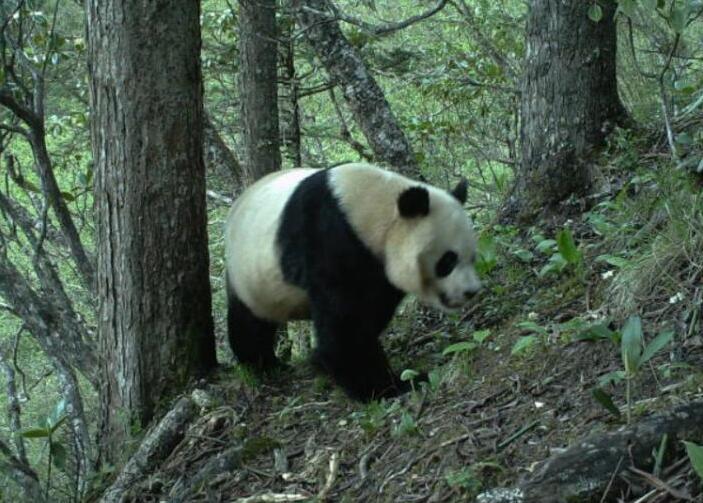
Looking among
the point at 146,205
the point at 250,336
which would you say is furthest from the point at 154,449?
the point at 146,205

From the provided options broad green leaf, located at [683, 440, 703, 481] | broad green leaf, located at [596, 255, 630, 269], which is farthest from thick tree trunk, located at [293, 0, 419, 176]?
broad green leaf, located at [683, 440, 703, 481]

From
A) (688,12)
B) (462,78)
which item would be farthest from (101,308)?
(462,78)

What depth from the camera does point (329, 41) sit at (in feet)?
24.4

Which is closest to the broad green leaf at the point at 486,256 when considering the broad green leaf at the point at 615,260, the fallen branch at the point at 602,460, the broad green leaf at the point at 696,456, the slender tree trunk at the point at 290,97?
the broad green leaf at the point at 615,260

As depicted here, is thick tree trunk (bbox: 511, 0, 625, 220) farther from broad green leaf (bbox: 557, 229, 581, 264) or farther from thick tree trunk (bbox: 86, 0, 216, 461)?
thick tree trunk (bbox: 86, 0, 216, 461)

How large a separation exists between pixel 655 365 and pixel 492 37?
6762 mm

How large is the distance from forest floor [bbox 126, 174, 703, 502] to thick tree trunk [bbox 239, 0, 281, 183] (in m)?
2.35

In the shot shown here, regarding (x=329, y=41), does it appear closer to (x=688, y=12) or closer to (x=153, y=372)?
(x=153, y=372)

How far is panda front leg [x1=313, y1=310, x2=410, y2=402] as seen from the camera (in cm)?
485

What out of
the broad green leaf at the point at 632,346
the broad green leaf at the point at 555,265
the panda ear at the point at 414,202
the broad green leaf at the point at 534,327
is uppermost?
the panda ear at the point at 414,202

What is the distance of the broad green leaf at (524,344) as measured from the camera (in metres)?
4.19

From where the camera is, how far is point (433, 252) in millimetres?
4758

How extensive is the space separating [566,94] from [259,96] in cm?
276

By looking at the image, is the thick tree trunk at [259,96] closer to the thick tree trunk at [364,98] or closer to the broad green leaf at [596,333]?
the thick tree trunk at [364,98]
